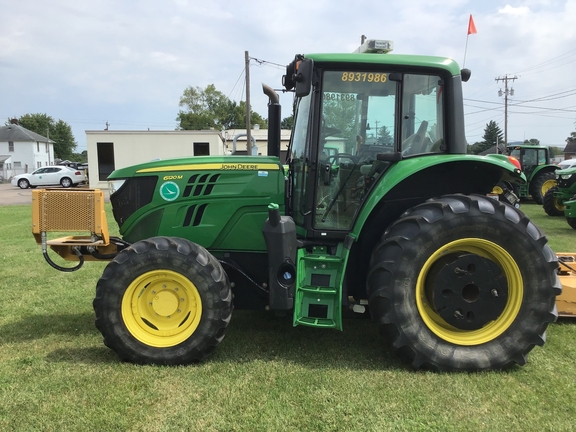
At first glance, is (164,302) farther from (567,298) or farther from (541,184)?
(541,184)

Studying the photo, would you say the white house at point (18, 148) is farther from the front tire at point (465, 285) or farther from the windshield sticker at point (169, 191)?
the front tire at point (465, 285)

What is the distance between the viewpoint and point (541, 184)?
1642 centimetres

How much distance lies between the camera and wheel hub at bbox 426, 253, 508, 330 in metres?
3.29

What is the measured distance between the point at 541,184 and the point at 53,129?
2940 inches

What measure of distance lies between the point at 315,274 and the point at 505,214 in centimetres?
144

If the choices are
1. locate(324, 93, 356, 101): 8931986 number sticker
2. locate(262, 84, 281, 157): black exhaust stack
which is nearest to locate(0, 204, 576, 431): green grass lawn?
locate(262, 84, 281, 157): black exhaust stack

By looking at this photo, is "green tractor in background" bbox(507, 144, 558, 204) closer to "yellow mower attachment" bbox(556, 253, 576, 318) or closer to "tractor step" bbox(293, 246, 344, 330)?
"yellow mower attachment" bbox(556, 253, 576, 318)

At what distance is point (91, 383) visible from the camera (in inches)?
120

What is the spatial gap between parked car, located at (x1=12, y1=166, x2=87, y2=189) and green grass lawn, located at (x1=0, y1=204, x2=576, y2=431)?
2766cm

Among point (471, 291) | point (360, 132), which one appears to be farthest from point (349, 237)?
point (471, 291)

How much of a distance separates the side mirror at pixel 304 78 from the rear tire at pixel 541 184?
52.3 feet

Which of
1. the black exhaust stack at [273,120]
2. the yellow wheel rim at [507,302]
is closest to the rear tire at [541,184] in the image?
the yellow wheel rim at [507,302]

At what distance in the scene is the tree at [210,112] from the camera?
5772cm

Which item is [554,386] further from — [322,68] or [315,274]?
[322,68]
